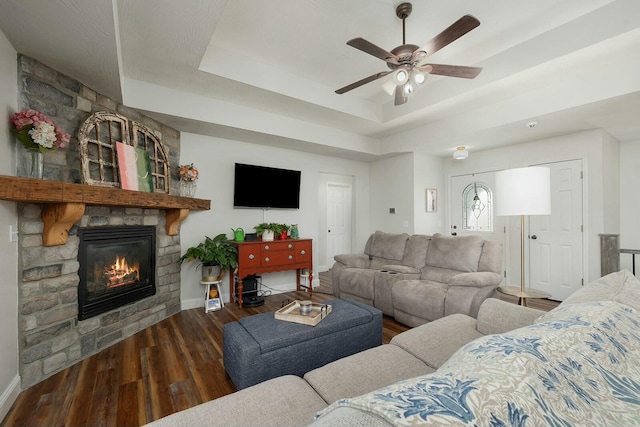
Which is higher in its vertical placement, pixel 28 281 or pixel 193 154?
pixel 193 154

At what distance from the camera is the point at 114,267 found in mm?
2697

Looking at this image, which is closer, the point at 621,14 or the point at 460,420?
the point at 460,420

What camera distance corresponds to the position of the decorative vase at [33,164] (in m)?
1.94

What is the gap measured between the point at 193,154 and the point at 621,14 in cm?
443

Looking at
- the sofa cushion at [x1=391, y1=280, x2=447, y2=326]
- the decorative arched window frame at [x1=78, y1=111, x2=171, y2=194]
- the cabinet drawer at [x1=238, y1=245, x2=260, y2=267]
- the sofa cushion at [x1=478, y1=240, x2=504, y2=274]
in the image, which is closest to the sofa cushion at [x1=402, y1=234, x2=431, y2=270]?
the sofa cushion at [x1=391, y1=280, x2=447, y2=326]

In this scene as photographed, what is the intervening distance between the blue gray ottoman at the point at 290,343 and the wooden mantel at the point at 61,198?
147 cm

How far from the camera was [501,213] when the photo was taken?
240cm

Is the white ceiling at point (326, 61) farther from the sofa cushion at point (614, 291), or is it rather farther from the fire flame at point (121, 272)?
the sofa cushion at point (614, 291)

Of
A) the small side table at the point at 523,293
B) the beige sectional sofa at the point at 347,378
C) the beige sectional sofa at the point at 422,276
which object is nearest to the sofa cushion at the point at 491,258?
the beige sectional sofa at the point at 422,276

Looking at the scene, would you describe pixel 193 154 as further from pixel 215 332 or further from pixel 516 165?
pixel 516 165

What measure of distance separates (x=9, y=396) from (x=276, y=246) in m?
2.64

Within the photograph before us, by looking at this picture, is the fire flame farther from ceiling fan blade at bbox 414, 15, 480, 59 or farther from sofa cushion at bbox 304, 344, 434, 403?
ceiling fan blade at bbox 414, 15, 480, 59

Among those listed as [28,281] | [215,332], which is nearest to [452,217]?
[215,332]

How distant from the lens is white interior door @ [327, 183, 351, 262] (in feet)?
20.2
